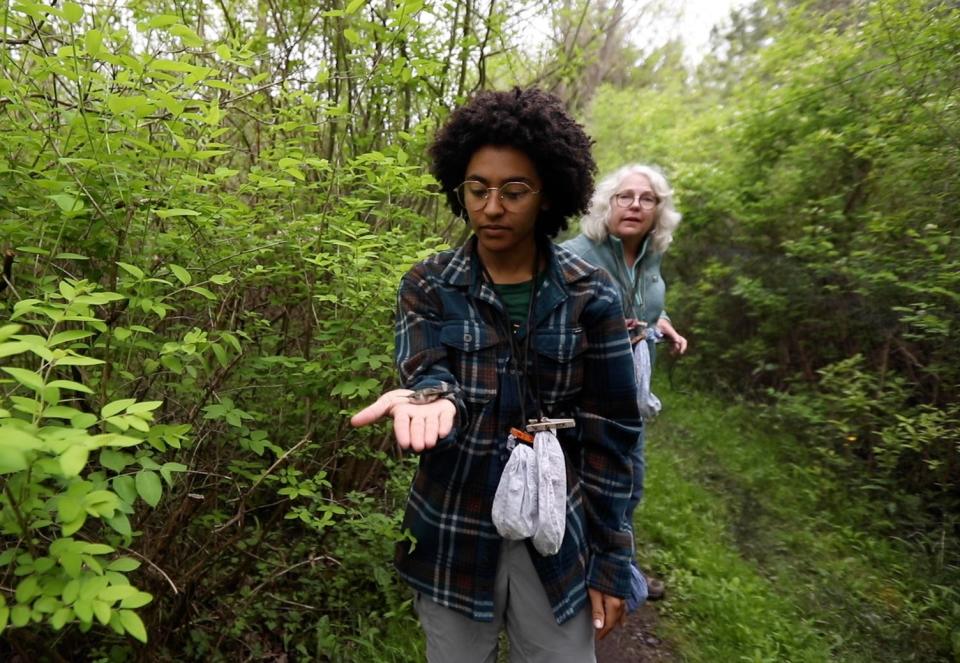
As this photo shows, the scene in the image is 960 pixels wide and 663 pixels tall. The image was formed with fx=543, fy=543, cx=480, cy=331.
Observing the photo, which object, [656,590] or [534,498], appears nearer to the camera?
[534,498]

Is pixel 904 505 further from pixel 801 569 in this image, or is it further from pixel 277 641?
pixel 277 641

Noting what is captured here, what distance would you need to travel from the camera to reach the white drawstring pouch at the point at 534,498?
133cm

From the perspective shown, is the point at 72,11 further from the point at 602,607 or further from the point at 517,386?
the point at 602,607

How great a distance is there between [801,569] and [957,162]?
2702 millimetres

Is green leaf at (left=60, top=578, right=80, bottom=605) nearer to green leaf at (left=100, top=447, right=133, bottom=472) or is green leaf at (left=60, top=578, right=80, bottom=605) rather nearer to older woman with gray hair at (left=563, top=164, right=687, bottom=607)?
green leaf at (left=100, top=447, right=133, bottom=472)

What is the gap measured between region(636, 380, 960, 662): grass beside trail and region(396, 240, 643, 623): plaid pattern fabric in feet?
6.07

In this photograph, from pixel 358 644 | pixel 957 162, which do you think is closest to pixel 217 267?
pixel 358 644

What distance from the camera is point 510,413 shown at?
1431 millimetres

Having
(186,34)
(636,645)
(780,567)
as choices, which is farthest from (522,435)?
(780,567)

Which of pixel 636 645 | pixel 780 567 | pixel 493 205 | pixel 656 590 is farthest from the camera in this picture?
pixel 780 567

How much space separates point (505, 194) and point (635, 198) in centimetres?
162

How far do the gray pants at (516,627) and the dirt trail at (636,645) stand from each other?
1541 mm

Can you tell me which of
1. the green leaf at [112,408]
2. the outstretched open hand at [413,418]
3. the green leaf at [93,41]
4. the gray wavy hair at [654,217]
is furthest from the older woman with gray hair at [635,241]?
the green leaf at [112,408]

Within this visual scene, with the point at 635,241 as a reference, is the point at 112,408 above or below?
below
